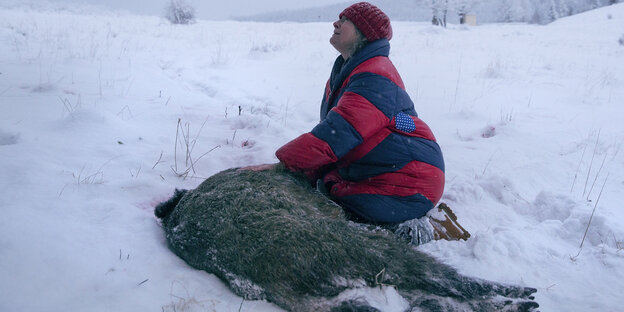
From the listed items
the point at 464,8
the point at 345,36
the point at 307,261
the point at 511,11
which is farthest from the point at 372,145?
the point at 511,11

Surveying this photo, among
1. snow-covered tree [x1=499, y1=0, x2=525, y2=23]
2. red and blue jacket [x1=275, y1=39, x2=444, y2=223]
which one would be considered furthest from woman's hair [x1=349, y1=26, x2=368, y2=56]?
snow-covered tree [x1=499, y1=0, x2=525, y2=23]

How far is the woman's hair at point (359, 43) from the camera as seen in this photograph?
275 centimetres

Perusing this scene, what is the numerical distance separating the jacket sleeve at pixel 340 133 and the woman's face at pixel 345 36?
1.85ft

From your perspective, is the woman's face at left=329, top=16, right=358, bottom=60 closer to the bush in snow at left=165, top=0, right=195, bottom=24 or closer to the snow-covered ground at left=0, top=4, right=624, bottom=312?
the snow-covered ground at left=0, top=4, right=624, bottom=312

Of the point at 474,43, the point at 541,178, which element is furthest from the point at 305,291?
the point at 474,43

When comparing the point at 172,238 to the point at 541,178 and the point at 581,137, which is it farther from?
the point at 581,137

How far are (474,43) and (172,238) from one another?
14028 millimetres

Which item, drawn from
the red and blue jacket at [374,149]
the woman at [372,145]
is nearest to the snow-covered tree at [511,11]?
the woman at [372,145]

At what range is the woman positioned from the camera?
235cm

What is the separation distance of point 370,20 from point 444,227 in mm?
1572

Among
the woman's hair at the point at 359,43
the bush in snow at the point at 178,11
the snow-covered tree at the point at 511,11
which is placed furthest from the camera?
the snow-covered tree at the point at 511,11

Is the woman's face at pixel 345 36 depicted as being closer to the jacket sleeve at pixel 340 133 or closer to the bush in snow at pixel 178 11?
the jacket sleeve at pixel 340 133

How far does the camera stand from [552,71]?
8562 mm

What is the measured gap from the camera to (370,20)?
265 centimetres
